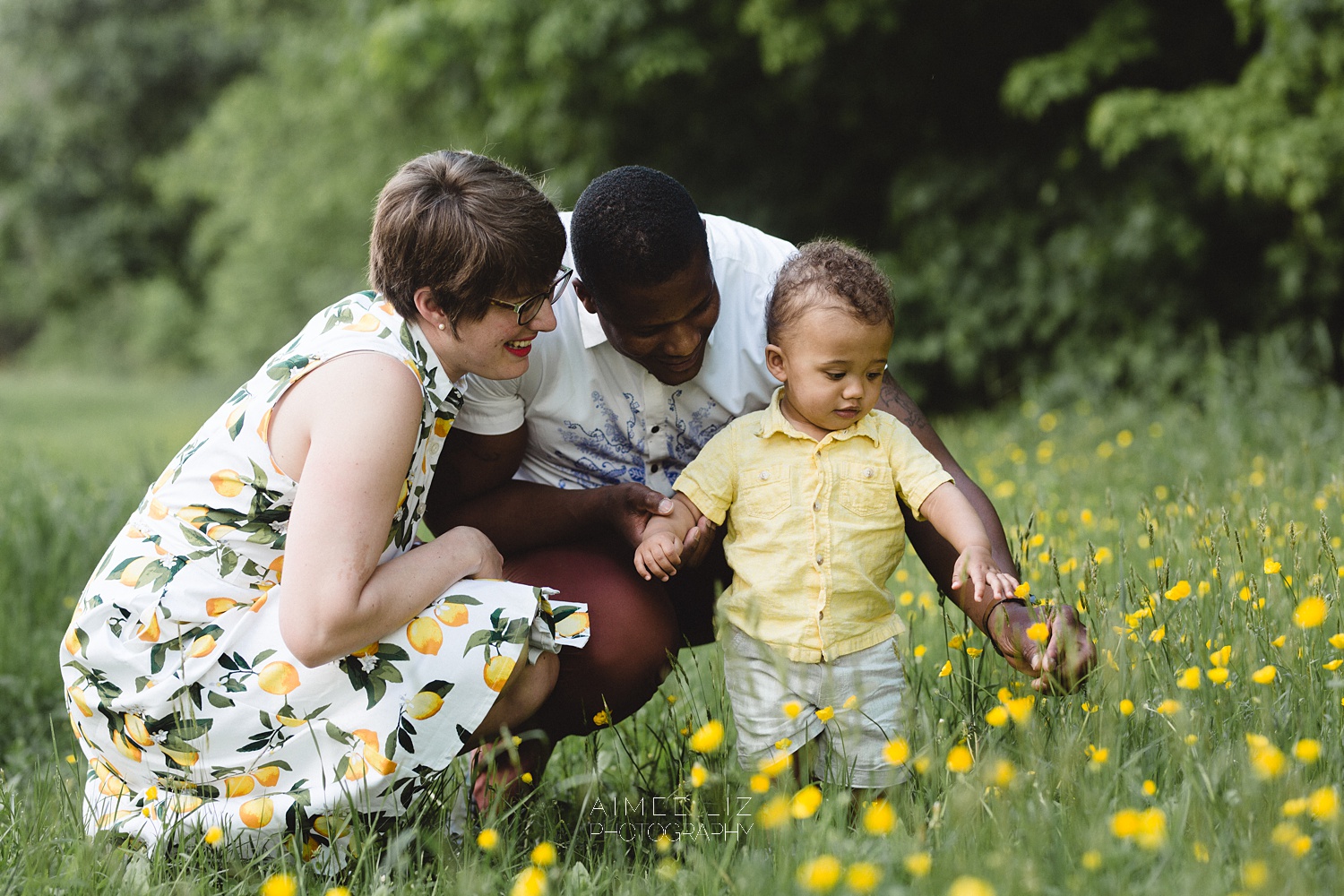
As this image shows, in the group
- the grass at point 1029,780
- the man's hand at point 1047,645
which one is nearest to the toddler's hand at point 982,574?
the man's hand at point 1047,645

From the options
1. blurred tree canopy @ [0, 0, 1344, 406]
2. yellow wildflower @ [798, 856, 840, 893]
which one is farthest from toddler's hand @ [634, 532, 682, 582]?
blurred tree canopy @ [0, 0, 1344, 406]

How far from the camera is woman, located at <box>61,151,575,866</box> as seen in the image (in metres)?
1.99

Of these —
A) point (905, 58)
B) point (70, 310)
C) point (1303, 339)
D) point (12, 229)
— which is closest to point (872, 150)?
point (905, 58)

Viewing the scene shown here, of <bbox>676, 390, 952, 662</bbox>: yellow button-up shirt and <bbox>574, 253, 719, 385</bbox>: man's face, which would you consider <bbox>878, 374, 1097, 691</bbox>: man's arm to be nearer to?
<bbox>676, 390, 952, 662</bbox>: yellow button-up shirt

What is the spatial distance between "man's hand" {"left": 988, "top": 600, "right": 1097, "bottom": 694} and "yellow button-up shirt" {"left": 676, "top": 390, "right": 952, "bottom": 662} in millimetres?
238

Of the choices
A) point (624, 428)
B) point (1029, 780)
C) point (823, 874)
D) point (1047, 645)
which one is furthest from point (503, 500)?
point (823, 874)

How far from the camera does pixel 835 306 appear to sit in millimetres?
2195

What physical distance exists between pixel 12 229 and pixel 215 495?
23541 mm

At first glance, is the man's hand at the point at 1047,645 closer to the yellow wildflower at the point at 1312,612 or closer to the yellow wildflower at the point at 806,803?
the yellow wildflower at the point at 1312,612

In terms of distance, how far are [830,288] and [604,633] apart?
830 mm

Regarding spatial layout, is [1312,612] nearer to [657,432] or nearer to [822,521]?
[822,521]

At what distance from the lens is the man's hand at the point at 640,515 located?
2.29 m

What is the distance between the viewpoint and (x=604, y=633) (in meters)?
2.38

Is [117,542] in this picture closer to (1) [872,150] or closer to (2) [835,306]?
(2) [835,306]
